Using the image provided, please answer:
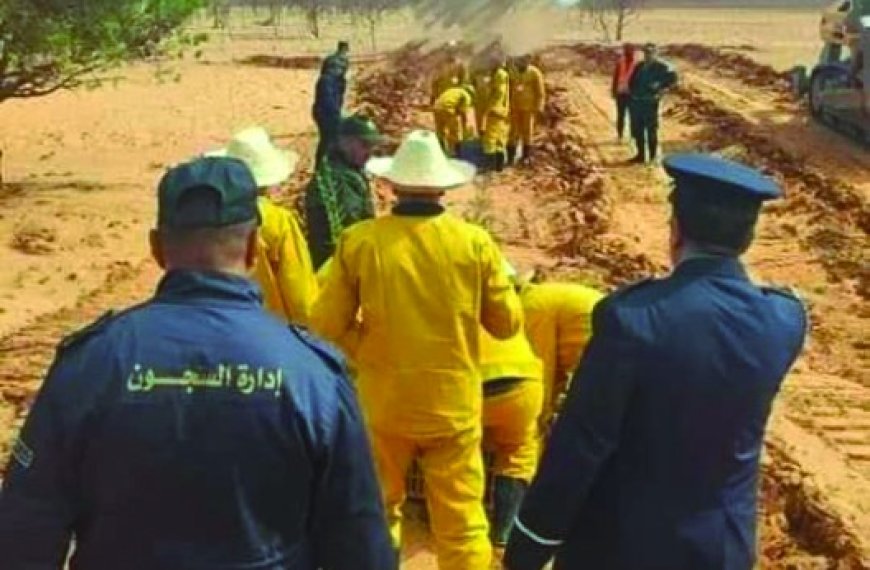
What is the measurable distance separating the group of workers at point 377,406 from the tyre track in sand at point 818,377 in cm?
249

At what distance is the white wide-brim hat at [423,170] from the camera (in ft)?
17.1

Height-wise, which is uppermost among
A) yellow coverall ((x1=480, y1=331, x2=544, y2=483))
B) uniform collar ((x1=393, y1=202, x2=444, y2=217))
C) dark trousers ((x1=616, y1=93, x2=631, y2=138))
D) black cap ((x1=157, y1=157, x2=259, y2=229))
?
black cap ((x1=157, y1=157, x2=259, y2=229))

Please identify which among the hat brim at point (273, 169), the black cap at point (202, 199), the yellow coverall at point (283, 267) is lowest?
the yellow coverall at point (283, 267)

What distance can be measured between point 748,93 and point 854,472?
A: 2203cm

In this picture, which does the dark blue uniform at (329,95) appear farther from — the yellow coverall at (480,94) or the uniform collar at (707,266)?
the uniform collar at (707,266)

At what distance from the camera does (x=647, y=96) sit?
1811 cm

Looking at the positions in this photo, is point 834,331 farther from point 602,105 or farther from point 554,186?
point 602,105

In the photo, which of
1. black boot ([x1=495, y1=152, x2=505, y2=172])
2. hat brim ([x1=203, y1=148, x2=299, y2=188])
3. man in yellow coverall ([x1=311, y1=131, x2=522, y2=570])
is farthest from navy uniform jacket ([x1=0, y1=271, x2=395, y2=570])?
black boot ([x1=495, y1=152, x2=505, y2=172])

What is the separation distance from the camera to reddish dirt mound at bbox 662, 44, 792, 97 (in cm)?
3064

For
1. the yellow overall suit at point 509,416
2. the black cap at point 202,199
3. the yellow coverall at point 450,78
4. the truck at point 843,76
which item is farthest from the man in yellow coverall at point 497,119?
the black cap at point 202,199

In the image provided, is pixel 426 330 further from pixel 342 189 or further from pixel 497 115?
pixel 497 115

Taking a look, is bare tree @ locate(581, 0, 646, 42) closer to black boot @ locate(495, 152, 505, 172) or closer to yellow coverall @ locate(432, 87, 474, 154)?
black boot @ locate(495, 152, 505, 172)

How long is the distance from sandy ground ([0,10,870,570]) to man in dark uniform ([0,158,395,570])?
3352 mm

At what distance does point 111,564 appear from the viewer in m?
2.95
